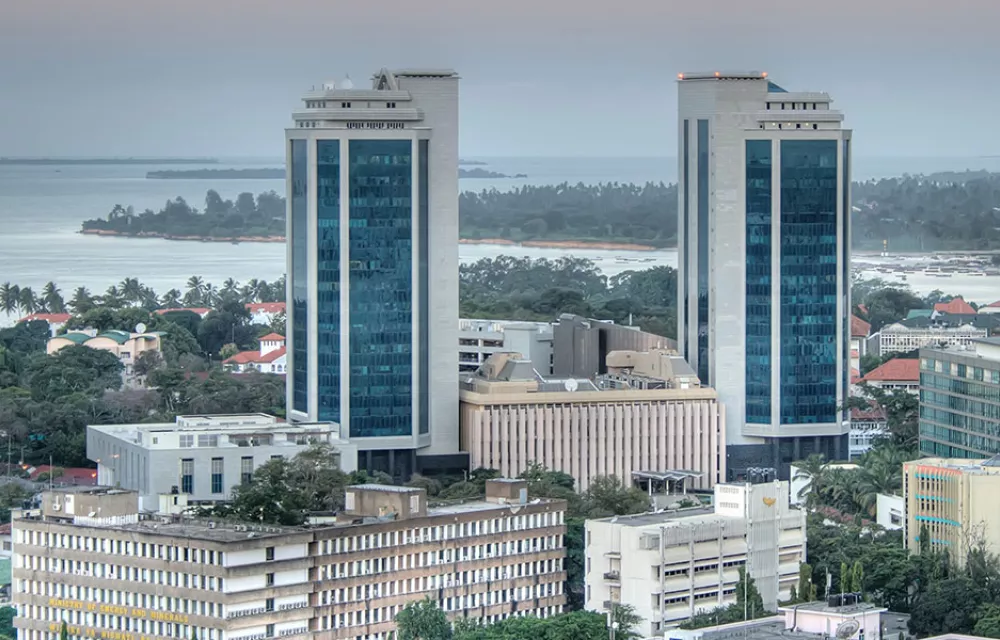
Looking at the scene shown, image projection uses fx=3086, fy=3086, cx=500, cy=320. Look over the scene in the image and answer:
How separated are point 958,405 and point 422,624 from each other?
2469 centimetres

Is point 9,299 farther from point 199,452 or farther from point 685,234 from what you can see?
point 199,452

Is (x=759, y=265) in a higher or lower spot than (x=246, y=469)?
higher

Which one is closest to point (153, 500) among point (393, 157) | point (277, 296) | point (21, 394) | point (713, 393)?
point (393, 157)

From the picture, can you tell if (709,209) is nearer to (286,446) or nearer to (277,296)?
(286,446)

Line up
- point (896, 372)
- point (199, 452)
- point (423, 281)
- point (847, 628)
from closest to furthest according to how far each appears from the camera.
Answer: point (847, 628), point (199, 452), point (423, 281), point (896, 372)

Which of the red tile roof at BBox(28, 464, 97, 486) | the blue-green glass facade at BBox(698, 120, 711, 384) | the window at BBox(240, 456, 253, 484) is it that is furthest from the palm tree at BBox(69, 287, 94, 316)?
the window at BBox(240, 456, 253, 484)

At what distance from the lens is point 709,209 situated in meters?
98.2

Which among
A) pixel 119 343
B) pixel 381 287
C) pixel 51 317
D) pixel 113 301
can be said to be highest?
pixel 381 287

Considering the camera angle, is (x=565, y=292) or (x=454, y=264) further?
(x=565, y=292)

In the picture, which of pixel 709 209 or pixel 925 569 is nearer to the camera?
pixel 925 569

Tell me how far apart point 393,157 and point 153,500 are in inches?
567

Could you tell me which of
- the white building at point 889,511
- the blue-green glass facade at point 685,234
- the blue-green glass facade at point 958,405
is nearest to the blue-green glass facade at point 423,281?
the blue-green glass facade at point 685,234

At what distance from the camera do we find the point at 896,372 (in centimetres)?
11988

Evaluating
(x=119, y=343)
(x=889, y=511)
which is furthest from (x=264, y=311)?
(x=889, y=511)
